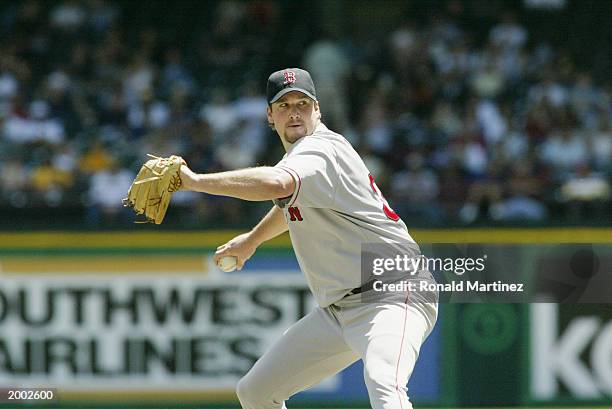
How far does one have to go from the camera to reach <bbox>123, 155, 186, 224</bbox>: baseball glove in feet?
14.4

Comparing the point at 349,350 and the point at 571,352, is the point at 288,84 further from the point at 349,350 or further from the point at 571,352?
the point at 571,352

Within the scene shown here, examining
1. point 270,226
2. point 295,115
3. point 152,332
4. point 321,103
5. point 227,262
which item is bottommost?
point 152,332

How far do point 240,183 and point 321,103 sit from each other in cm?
792

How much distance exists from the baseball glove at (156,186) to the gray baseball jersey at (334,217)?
51 cm

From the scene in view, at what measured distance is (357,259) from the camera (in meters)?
4.94

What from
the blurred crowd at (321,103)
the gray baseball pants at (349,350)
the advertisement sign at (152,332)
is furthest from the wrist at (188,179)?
the blurred crowd at (321,103)

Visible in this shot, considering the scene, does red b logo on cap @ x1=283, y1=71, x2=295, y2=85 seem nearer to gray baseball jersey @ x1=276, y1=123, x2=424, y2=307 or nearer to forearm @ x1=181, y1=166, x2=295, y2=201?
gray baseball jersey @ x1=276, y1=123, x2=424, y2=307

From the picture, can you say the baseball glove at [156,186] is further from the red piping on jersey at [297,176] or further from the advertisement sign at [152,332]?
the advertisement sign at [152,332]

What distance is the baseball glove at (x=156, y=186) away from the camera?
4.38m

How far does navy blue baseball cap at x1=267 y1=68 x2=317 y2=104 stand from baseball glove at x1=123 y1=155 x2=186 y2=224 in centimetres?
75

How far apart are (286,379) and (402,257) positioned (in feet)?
2.76

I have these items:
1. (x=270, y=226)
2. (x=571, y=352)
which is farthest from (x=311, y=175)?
(x=571, y=352)

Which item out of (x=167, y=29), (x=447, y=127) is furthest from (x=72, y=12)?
(x=447, y=127)

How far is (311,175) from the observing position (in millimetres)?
4586
